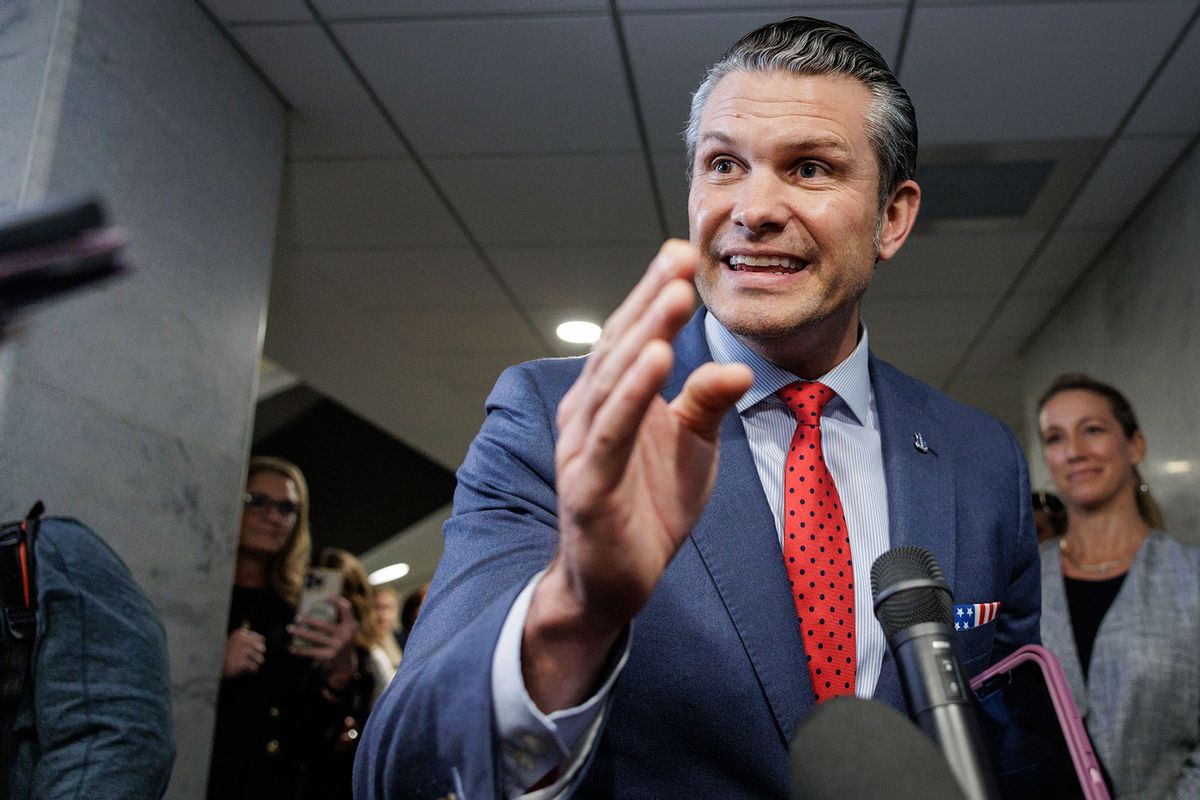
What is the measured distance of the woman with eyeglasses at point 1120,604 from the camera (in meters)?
2.22

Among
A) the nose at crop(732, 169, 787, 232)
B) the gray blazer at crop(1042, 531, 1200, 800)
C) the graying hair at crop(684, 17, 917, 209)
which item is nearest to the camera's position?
the nose at crop(732, 169, 787, 232)

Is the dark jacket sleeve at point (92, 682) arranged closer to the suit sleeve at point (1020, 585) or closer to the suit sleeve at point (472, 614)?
the suit sleeve at point (472, 614)

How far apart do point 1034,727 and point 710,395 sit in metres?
0.49

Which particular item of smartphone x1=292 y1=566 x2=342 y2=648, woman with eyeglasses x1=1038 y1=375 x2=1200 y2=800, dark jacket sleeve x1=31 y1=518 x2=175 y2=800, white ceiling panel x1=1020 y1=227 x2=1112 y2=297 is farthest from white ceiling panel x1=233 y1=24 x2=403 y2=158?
white ceiling panel x1=1020 y1=227 x2=1112 y2=297

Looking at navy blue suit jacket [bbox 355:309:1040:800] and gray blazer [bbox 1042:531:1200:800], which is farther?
gray blazer [bbox 1042:531:1200:800]

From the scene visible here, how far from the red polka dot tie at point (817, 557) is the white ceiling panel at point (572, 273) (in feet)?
10.4

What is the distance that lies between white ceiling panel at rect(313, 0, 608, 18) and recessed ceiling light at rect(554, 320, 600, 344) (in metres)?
2.54

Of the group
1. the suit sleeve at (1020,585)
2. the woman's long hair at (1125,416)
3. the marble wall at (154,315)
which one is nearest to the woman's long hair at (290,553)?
the marble wall at (154,315)

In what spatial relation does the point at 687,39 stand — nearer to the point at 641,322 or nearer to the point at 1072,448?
the point at 1072,448

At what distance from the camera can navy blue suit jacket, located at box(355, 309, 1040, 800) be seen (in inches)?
29.9

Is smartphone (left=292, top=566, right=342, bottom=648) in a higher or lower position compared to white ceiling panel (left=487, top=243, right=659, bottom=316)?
lower

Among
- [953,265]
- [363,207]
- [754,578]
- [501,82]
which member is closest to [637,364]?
[754,578]

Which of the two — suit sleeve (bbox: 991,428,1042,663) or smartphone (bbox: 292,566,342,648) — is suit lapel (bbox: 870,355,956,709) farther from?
smartphone (bbox: 292,566,342,648)

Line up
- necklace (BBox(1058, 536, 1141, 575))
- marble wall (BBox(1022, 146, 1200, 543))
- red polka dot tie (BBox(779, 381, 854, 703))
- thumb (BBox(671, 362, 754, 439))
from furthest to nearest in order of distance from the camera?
marble wall (BBox(1022, 146, 1200, 543))
necklace (BBox(1058, 536, 1141, 575))
red polka dot tie (BBox(779, 381, 854, 703))
thumb (BBox(671, 362, 754, 439))
